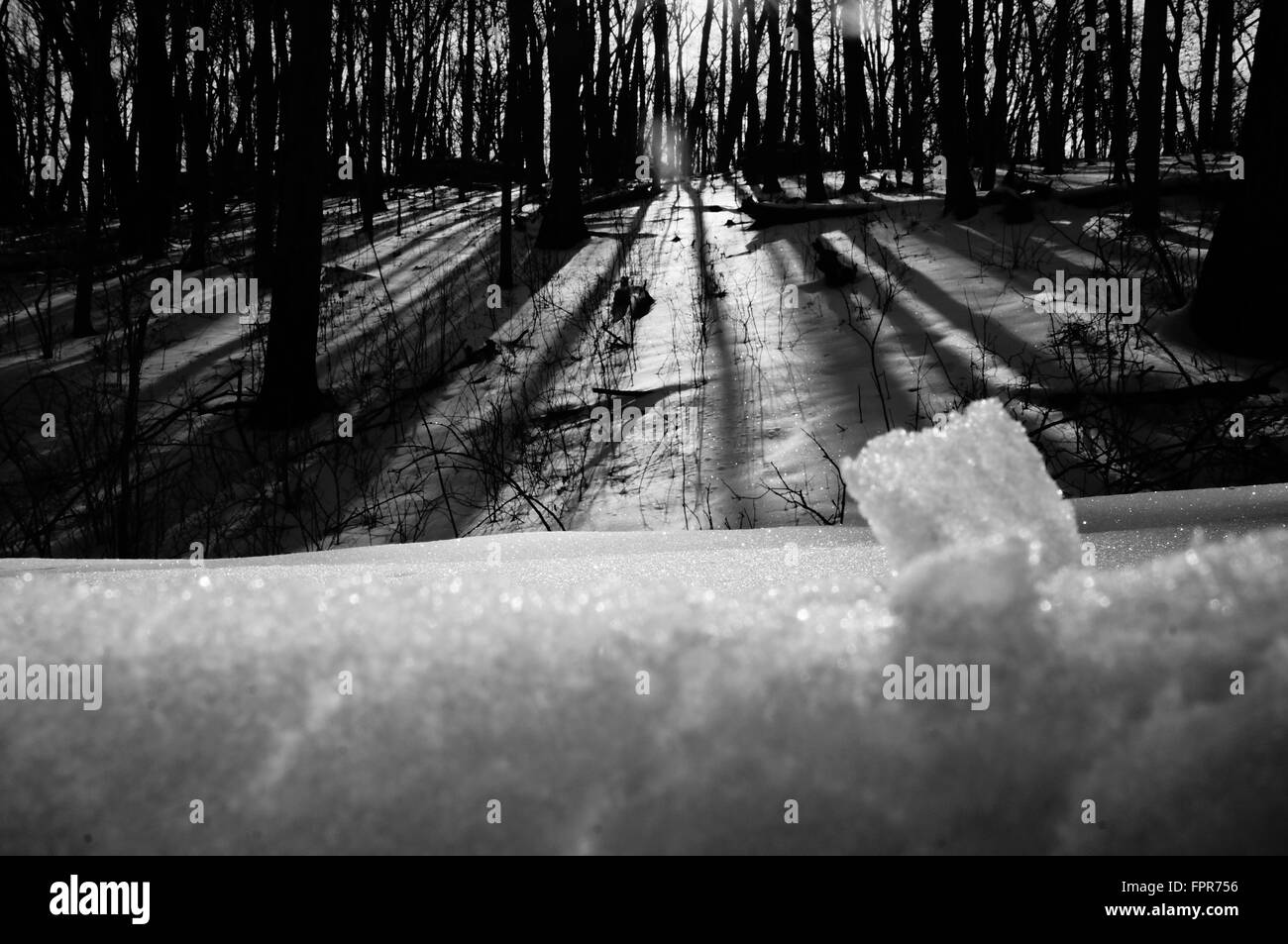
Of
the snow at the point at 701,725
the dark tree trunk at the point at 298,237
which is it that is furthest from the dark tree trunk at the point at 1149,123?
the snow at the point at 701,725

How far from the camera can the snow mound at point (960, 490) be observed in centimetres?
72

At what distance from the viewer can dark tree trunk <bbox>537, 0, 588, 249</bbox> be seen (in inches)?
450

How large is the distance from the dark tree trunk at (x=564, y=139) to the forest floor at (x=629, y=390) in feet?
3.90

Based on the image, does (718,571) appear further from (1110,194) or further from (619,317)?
(1110,194)

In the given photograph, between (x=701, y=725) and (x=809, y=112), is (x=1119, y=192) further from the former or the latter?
(x=701, y=725)

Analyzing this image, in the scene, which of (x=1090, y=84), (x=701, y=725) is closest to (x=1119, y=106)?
(x=1090, y=84)

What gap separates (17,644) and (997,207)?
460 inches

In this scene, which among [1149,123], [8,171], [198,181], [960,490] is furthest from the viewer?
[8,171]

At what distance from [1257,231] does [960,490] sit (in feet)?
18.4

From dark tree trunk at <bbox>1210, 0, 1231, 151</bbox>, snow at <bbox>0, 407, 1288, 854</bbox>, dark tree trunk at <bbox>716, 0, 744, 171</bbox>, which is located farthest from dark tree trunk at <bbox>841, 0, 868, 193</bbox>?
Result: snow at <bbox>0, 407, 1288, 854</bbox>

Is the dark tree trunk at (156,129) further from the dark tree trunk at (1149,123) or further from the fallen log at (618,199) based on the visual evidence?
the dark tree trunk at (1149,123)

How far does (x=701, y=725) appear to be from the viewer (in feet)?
1.74

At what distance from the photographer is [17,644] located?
697mm

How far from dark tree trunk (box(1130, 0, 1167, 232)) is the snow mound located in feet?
31.3
